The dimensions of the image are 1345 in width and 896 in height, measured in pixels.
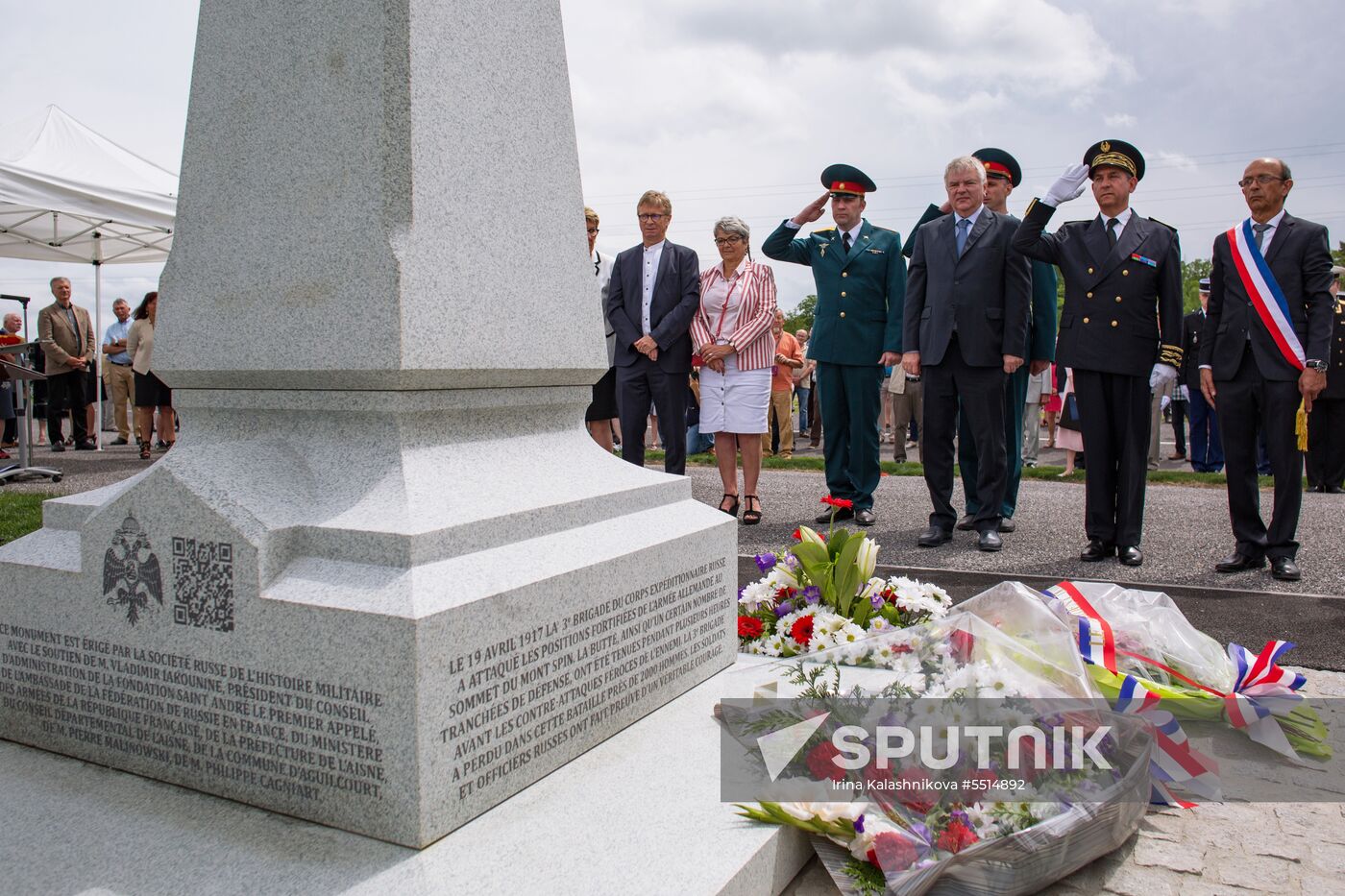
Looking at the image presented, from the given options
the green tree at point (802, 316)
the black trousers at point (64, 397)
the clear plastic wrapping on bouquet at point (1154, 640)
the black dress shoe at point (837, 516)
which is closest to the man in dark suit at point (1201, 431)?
the black dress shoe at point (837, 516)

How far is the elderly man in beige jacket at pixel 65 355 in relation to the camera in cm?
1316

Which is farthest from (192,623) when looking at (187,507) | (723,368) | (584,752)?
(723,368)

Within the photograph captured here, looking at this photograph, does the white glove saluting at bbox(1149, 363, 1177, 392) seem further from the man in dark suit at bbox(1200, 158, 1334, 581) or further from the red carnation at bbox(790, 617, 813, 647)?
the red carnation at bbox(790, 617, 813, 647)

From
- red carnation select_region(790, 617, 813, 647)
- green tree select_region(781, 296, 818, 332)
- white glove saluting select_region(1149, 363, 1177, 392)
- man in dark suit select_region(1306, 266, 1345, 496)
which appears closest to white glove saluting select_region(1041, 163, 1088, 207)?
white glove saluting select_region(1149, 363, 1177, 392)

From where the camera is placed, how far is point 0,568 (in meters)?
2.90

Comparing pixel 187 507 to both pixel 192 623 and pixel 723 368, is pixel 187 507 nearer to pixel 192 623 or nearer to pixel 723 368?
pixel 192 623

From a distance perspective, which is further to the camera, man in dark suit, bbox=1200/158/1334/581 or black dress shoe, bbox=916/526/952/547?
black dress shoe, bbox=916/526/952/547

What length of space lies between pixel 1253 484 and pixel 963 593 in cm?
200

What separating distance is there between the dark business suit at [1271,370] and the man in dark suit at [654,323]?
3.27 m

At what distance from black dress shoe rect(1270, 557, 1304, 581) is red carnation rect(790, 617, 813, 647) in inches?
126

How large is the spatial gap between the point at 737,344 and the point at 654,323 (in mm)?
622

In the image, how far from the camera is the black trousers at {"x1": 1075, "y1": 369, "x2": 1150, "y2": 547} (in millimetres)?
5973

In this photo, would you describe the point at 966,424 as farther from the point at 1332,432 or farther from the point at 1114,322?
the point at 1332,432

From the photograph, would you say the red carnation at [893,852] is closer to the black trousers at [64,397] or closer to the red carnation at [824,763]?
the red carnation at [824,763]
